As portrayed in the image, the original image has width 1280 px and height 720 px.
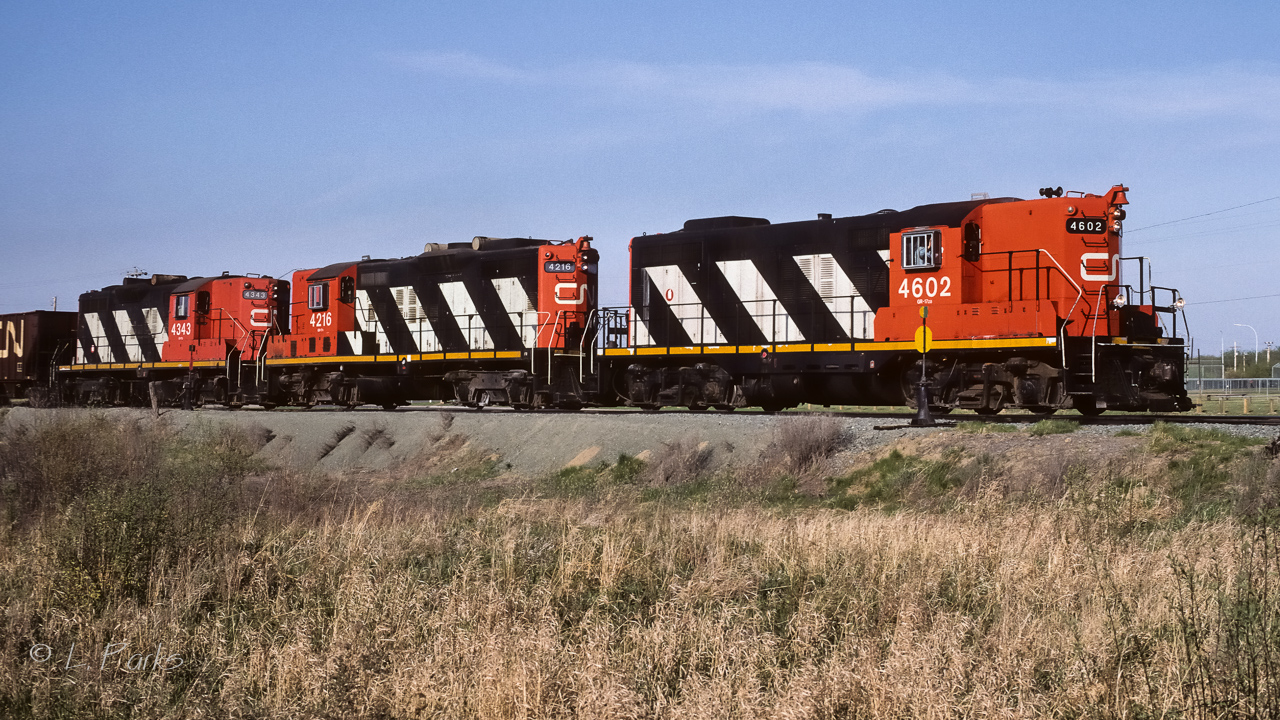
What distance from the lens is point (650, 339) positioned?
22422mm

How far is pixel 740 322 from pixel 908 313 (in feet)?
11.6

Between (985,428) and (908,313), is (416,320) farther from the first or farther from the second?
(985,428)

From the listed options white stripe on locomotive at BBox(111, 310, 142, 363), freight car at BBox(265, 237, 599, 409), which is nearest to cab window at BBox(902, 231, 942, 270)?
freight car at BBox(265, 237, 599, 409)

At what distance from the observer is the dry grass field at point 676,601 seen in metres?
5.87

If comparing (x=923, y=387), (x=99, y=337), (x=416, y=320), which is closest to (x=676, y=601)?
(x=923, y=387)

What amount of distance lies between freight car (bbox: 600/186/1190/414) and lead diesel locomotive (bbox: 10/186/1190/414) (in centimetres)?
4

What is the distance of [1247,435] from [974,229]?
6048 mm

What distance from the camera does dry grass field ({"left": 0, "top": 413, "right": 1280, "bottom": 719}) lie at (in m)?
5.87

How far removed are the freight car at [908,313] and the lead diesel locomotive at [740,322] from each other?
4 centimetres

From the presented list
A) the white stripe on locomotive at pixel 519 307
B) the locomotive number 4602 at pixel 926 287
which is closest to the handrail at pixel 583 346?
the white stripe on locomotive at pixel 519 307

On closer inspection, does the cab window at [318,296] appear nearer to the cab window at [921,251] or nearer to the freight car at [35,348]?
the freight car at [35,348]

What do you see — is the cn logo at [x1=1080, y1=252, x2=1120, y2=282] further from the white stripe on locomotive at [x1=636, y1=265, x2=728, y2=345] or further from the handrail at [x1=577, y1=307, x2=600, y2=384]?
the handrail at [x1=577, y1=307, x2=600, y2=384]

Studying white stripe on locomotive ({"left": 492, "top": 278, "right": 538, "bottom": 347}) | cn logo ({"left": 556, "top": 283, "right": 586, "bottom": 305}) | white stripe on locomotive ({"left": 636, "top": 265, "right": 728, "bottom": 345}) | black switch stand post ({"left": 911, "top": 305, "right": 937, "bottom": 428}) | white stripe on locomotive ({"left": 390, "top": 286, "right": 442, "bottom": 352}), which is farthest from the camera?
white stripe on locomotive ({"left": 390, "top": 286, "right": 442, "bottom": 352})

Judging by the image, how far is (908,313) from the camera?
18844 millimetres
